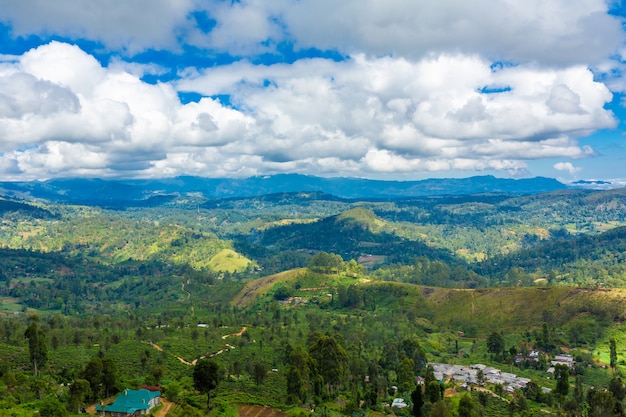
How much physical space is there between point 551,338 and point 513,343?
444 inches

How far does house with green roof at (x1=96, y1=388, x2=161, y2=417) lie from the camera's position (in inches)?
2847

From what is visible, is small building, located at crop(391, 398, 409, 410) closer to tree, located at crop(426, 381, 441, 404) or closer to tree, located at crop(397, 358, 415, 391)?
tree, located at crop(397, 358, 415, 391)

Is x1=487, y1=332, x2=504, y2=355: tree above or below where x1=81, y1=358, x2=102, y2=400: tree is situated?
below

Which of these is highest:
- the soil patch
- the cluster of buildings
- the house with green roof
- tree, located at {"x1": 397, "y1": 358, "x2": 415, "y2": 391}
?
the house with green roof

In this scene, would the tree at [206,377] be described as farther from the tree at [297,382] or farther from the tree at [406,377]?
the tree at [406,377]

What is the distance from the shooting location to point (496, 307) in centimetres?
17975

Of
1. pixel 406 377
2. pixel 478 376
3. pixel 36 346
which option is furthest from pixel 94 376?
pixel 478 376

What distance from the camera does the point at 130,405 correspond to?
72750 mm

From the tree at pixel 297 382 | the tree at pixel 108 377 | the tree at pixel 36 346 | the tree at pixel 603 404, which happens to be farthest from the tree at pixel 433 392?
the tree at pixel 36 346

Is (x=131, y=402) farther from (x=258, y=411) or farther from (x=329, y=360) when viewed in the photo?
(x=329, y=360)

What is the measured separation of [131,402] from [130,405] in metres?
0.78

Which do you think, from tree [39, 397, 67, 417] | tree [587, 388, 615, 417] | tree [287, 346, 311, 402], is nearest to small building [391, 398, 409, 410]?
tree [287, 346, 311, 402]

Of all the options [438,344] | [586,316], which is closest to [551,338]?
[586,316]

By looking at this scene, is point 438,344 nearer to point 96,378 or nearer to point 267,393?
point 267,393
